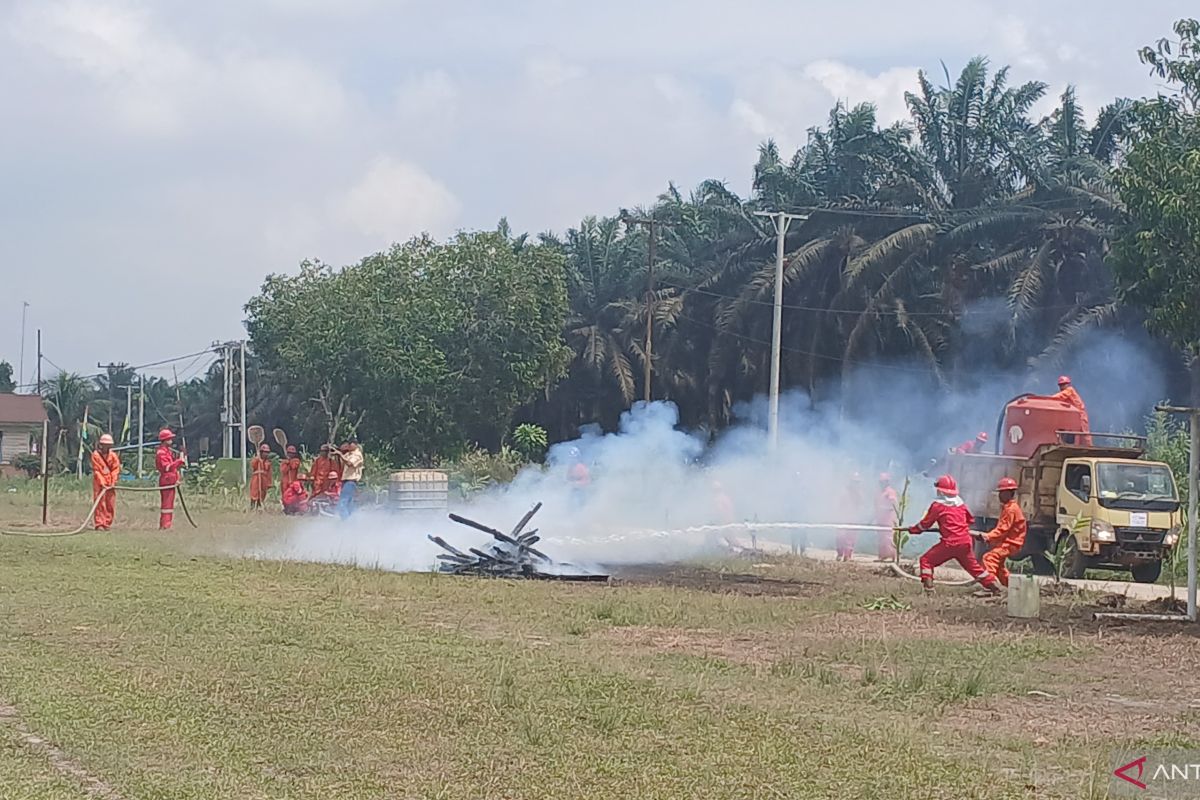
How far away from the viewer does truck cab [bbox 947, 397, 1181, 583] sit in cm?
2247

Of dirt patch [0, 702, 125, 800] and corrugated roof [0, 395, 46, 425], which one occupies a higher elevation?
corrugated roof [0, 395, 46, 425]

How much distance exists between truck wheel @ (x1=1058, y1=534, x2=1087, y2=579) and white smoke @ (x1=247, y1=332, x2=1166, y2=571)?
5921 millimetres

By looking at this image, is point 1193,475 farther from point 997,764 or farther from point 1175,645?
point 997,764

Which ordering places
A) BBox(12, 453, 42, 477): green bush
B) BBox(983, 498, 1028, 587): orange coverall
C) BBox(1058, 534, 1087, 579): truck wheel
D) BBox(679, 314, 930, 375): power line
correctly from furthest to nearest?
BBox(12, 453, 42, 477): green bush, BBox(679, 314, 930, 375): power line, BBox(1058, 534, 1087, 579): truck wheel, BBox(983, 498, 1028, 587): orange coverall

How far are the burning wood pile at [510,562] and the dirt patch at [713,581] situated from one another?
739 mm

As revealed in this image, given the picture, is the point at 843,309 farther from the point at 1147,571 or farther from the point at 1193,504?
the point at 1193,504

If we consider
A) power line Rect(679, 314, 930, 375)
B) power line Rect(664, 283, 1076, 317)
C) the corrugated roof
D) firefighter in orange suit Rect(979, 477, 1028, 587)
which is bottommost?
firefighter in orange suit Rect(979, 477, 1028, 587)

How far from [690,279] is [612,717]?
48.5 metres

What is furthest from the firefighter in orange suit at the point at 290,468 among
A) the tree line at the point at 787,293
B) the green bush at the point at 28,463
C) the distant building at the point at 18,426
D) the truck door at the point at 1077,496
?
the distant building at the point at 18,426

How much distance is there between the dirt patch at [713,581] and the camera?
761 inches

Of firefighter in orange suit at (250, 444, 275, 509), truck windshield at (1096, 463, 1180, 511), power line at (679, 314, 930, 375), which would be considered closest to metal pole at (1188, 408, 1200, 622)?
truck windshield at (1096, 463, 1180, 511)

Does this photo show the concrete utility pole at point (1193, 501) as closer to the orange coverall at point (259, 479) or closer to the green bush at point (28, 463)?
the orange coverall at point (259, 479)

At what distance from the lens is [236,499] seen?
41.3 meters
